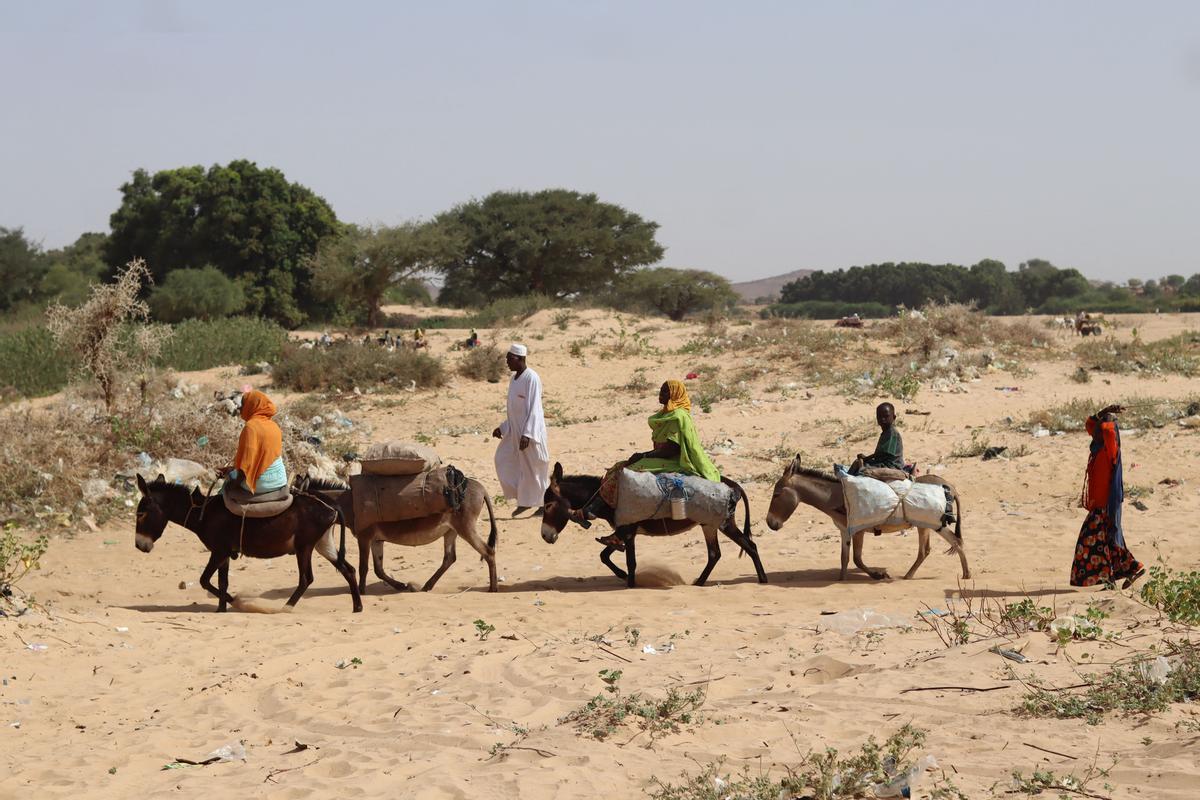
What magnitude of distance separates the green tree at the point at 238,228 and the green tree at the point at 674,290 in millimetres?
13029

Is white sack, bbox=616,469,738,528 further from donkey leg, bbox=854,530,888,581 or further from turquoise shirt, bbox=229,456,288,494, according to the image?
turquoise shirt, bbox=229,456,288,494

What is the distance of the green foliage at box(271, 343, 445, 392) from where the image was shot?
2312 cm

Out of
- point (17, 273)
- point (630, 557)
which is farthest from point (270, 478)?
point (17, 273)

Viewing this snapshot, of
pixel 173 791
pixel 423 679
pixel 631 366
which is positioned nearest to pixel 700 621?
pixel 423 679

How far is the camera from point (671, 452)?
34.3 ft

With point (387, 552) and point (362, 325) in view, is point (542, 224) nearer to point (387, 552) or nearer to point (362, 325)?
point (362, 325)

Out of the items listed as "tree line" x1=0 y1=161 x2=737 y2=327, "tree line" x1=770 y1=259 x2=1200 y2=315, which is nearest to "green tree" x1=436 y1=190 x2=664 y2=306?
"tree line" x1=0 y1=161 x2=737 y2=327

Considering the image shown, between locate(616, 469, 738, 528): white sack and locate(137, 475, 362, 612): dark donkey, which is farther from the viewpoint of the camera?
locate(616, 469, 738, 528): white sack

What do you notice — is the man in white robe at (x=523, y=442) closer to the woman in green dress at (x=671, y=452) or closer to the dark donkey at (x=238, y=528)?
the woman in green dress at (x=671, y=452)

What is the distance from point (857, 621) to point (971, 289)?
7267 centimetres

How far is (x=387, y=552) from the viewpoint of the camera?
13.0 m

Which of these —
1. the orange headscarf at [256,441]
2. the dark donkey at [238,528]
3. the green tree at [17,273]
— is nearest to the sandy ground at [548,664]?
the dark donkey at [238,528]

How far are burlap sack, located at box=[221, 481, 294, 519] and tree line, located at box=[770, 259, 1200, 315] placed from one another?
59.4 metres

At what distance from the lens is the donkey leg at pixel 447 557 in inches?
414
